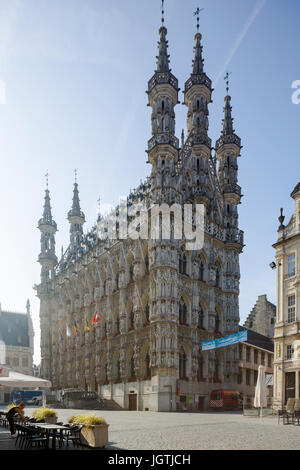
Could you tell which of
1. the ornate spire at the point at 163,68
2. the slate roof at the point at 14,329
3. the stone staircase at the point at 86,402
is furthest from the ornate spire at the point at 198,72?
the slate roof at the point at 14,329

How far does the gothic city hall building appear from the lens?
46375 mm

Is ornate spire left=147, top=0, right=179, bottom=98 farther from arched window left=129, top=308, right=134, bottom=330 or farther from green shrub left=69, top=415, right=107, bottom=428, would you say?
green shrub left=69, top=415, right=107, bottom=428

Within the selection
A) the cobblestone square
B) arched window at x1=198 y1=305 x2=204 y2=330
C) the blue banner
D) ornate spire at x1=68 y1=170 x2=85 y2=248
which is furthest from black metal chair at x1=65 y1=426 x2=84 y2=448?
ornate spire at x1=68 y1=170 x2=85 y2=248

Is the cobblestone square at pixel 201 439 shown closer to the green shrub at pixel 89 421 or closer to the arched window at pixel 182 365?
the green shrub at pixel 89 421

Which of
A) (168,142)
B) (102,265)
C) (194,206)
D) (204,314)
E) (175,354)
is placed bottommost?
(175,354)

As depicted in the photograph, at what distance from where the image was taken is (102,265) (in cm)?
6369

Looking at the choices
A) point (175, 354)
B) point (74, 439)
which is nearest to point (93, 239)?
point (175, 354)

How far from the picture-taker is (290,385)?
37.7 metres

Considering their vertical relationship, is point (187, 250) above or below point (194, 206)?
below

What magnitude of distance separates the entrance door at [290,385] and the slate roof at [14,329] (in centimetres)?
7302

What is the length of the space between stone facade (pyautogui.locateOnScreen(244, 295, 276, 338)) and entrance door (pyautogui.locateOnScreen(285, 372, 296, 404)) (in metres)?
35.6
